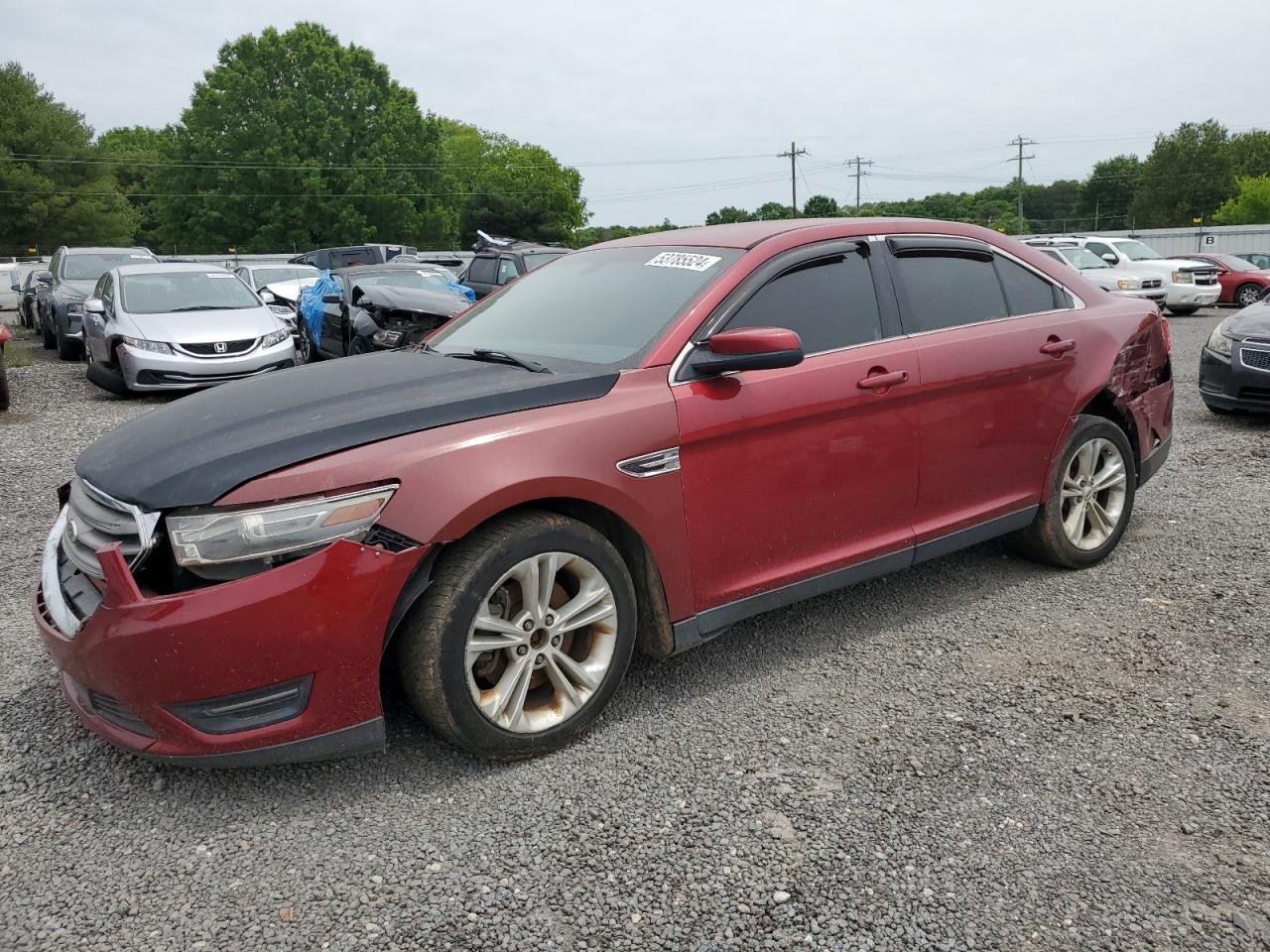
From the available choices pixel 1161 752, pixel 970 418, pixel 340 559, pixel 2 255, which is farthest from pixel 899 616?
pixel 2 255

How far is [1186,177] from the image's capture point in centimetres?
9044

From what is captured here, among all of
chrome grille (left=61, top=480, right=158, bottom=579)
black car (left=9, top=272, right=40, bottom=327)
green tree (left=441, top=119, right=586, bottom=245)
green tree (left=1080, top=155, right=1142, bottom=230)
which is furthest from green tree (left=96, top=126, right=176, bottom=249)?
green tree (left=1080, top=155, right=1142, bottom=230)

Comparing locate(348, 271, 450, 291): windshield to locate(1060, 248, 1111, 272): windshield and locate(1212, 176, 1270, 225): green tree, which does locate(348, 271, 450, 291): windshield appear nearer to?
locate(1060, 248, 1111, 272): windshield

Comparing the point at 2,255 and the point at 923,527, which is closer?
the point at 923,527

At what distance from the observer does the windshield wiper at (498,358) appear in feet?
11.1

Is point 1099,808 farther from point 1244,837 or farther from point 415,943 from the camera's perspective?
point 415,943

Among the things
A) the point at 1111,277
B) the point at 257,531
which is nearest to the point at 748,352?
the point at 257,531

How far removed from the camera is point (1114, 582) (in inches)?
181

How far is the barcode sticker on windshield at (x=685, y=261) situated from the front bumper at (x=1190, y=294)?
21.6 metres

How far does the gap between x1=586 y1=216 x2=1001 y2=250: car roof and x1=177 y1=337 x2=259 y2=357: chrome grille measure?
25.5 ft

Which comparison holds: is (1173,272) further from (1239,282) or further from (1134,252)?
(1239,282)

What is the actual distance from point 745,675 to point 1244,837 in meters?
1.64

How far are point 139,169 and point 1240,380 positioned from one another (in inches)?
3501

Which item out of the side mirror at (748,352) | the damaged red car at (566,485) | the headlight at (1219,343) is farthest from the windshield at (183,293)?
the headlight at (1219,343)
